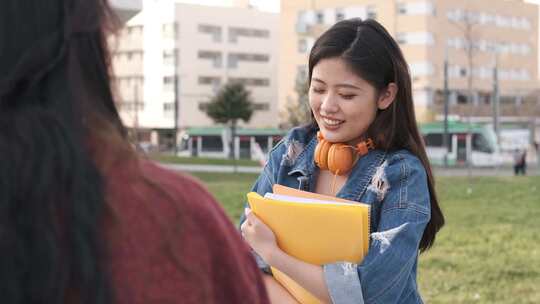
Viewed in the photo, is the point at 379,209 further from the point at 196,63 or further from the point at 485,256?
the point at 196,63

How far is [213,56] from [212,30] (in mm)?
1932

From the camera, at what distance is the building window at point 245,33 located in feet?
207

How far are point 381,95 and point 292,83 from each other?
54171mm

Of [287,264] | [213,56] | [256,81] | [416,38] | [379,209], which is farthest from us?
[256,81]

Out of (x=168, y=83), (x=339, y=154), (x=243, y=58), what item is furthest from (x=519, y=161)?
(x=243, y=58)

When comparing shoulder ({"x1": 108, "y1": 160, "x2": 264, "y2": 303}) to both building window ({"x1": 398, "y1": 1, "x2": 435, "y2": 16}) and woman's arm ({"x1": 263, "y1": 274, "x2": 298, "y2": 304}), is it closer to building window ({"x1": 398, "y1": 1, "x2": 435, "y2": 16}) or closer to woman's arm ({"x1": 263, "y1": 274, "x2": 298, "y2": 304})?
woman's arm ({"x1": 263, "y1": 274, "x2": 298, "y2": 304})

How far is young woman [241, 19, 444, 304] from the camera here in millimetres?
1823

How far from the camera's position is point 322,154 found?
2.04 metres

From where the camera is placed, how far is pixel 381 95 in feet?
6.76

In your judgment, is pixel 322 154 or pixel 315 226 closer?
pixel 315 226

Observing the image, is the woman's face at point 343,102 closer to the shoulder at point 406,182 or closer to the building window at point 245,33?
the shoulder at point 406,182

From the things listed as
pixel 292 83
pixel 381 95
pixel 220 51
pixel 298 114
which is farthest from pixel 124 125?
pixel 220 51

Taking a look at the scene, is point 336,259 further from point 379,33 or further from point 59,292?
point 59,292

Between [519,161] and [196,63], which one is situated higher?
[196,63]
